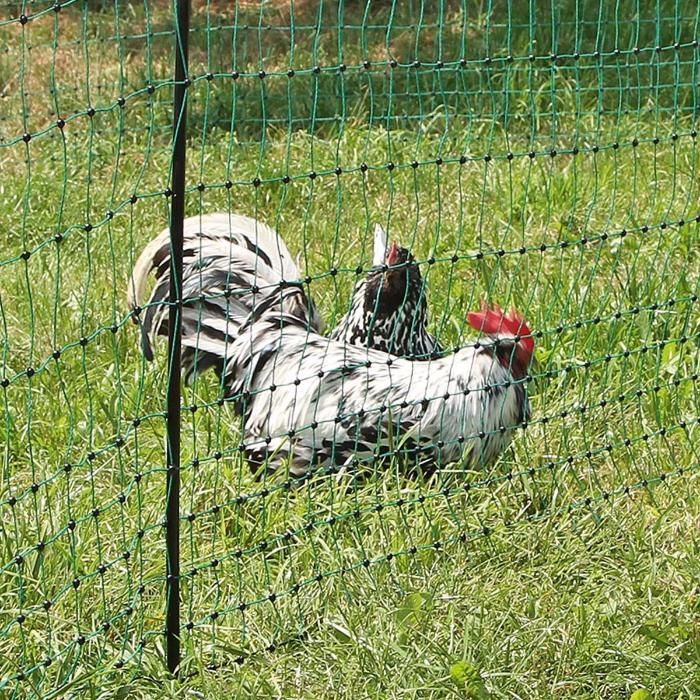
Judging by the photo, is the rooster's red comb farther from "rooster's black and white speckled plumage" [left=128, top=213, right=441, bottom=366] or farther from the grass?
"rooster's black and white speckled plumage" [left=128, top=213, right=441, bottom=366]

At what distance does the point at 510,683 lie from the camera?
3.09 meters

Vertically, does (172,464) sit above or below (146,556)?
above

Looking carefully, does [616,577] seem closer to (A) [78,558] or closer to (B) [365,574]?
(B) [365,574]

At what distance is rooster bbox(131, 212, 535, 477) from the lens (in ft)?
12.7

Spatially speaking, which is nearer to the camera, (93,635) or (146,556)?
(93,635)

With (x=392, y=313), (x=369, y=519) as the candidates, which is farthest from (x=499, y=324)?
(x=369, y=519)

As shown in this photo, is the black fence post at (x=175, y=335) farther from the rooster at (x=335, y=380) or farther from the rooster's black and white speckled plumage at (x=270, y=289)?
the rooster's black and white speckled plumage at (x=270, y=289)

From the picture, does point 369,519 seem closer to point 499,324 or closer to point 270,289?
point 499,324

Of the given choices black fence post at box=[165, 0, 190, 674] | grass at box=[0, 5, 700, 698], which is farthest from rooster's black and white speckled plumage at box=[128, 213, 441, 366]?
black fence post at box=[165, 0, 190, 674]

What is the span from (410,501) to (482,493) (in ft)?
1.49

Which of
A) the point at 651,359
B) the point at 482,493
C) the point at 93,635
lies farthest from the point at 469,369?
the point at 93,635

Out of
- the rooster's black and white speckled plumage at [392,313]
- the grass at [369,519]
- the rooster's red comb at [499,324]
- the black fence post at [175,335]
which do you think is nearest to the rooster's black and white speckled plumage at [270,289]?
the rooster's black and white speckled plumage at [392,313]

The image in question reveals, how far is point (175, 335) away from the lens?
2852mm

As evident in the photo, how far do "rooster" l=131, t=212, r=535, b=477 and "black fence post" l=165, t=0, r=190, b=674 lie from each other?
0.70 meters
